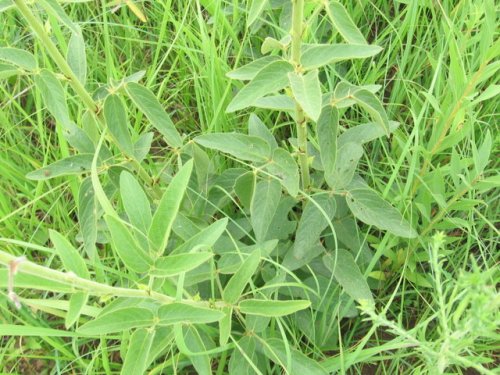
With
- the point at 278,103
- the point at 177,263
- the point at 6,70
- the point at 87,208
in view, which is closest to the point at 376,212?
the point at 278,103

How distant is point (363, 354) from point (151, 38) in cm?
139

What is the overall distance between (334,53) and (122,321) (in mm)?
655

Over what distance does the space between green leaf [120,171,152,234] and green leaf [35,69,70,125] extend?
236mm

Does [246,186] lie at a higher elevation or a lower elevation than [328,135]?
lower

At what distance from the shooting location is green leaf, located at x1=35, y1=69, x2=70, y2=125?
126 cm

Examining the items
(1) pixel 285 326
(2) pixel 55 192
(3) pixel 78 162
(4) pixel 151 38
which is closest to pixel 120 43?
(4) pixel 151 38

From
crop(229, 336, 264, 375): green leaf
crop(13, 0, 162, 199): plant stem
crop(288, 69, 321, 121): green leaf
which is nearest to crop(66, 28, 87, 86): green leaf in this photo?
crop(13, 0, 162, 199): plant stem

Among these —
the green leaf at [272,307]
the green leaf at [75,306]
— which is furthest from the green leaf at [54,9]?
the green leaf at [272,307]

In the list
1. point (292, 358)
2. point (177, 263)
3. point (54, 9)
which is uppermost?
point (54, 9)

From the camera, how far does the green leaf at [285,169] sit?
53.8 inches

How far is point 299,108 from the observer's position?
1303 mm

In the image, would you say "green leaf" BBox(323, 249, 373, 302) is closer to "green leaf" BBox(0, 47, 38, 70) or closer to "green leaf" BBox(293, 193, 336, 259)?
"green leaf" BBox(293, 193, 336, 259)

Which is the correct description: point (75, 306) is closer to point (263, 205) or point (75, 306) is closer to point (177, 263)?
point (177, 263)

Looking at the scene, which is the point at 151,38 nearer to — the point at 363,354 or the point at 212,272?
the point at 212,272
